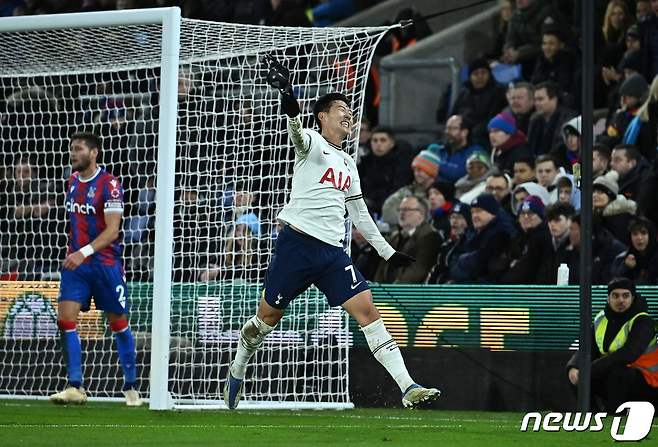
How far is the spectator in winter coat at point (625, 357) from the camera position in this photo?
1083 cm

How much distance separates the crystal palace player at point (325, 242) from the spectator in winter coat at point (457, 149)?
5.39 m

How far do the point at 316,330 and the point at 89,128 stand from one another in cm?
387

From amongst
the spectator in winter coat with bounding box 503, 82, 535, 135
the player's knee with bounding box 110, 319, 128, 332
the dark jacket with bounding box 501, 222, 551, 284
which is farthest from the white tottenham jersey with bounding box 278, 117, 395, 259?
the spectator in winter coat with bounding box 503, 82, 535, 135

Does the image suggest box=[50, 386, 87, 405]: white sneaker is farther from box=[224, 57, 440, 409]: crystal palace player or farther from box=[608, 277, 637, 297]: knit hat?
box=[608, 277, 637, 297]: knit hat

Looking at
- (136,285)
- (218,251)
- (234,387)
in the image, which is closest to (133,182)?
(136,285)

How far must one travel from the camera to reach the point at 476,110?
15672mm

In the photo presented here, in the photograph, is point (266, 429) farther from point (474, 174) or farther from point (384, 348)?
point (474, 174)

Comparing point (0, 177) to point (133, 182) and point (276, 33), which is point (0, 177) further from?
point (276, 33)

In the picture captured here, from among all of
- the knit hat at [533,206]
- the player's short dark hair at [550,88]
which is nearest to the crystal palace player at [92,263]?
the knit hat at [533,206]

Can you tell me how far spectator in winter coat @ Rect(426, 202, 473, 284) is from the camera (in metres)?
13.1

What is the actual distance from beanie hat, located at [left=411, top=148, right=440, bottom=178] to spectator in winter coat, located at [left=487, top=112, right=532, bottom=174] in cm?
68

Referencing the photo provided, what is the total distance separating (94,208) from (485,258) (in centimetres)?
367

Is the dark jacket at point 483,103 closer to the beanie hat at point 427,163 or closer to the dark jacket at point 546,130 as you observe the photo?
the beanie hat at point 427,163

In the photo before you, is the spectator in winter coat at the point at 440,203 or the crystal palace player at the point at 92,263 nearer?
the crystal palace player at the point at 92,263
